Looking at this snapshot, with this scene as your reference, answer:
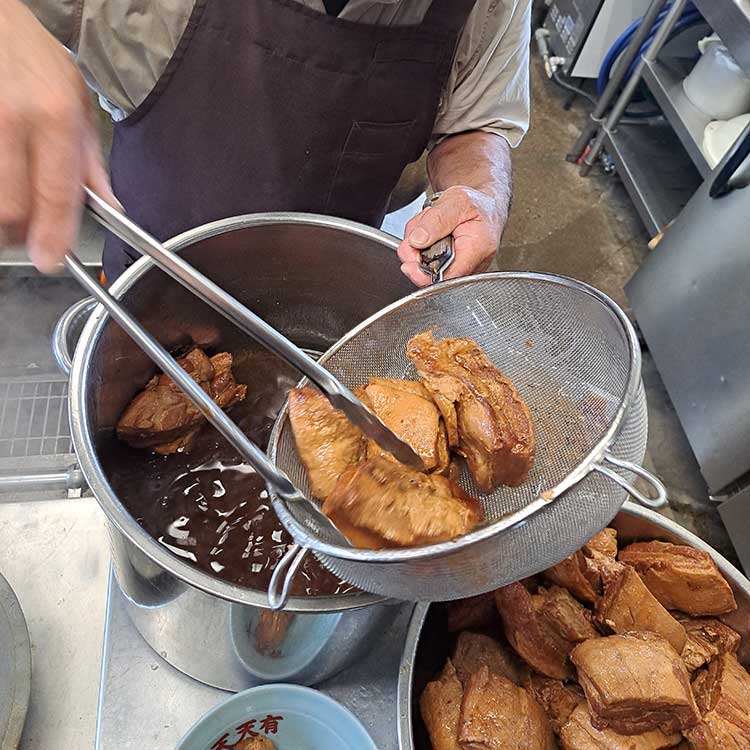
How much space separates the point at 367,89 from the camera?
124 cm

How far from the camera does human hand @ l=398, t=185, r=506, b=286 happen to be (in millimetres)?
1117

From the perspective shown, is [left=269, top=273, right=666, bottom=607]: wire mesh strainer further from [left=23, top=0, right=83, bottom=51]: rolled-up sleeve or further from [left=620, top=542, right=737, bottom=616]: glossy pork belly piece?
[left=23, top=0, right=83, bottom=51]: rolled-up sleeve

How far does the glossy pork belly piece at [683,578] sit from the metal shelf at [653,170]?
2.11 metres

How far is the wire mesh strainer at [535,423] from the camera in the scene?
78 cm

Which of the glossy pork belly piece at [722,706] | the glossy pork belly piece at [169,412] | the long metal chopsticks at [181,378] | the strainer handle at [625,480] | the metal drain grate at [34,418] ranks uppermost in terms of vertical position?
the strainer handle at [625,480]

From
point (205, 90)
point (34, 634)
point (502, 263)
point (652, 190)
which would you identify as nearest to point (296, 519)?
point (34, 634)

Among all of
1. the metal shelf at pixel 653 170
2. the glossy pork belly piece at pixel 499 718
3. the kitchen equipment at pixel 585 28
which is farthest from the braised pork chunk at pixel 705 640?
the kitchen equipment at pixel 585 28

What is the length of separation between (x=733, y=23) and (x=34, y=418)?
2.59 m

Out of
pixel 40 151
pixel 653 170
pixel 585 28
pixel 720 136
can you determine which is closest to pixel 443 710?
pixel 40 151

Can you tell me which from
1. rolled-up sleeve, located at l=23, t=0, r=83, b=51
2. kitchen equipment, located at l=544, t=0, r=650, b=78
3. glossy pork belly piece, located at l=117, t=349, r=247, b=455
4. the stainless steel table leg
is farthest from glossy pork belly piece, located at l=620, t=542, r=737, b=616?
kitchen equipment, located at l=544, t=0, r=650, b=78

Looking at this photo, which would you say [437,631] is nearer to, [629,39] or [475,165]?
[475,165]

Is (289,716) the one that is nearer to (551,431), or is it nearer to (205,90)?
(551,431)

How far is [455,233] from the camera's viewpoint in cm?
115

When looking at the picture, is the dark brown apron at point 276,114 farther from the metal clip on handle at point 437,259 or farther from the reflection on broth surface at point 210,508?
the reflection on broth surface at point 210,508
